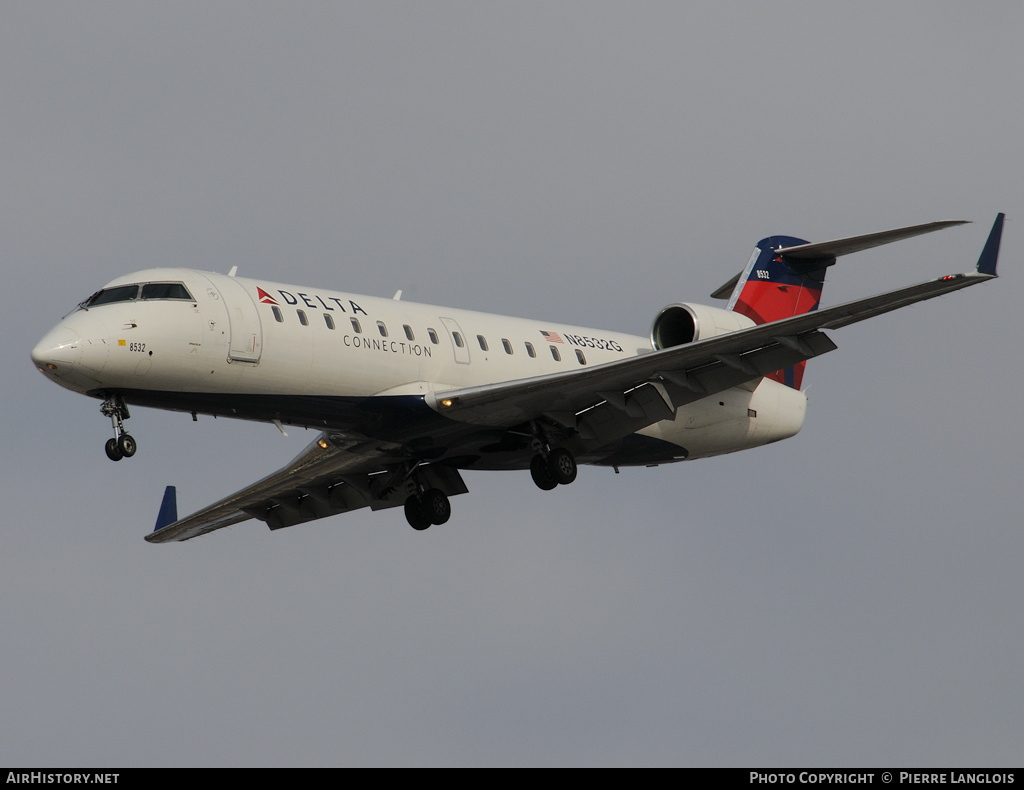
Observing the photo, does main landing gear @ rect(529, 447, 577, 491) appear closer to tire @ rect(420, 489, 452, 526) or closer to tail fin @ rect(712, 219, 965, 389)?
tire @ rect(420, 489, 452, 526)

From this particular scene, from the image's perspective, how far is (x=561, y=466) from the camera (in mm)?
25203

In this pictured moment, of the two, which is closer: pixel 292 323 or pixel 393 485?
pixel 292 323

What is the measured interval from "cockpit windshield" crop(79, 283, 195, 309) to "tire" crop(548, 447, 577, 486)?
632cm

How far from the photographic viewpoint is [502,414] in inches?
965

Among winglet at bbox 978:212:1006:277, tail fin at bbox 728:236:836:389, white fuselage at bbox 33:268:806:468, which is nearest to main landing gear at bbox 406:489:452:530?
white fuselage at bbox 33:268:806:468

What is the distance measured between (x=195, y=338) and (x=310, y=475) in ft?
18.5

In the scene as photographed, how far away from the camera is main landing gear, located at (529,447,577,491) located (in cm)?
2522

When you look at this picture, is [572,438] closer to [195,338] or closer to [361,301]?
[361,301]

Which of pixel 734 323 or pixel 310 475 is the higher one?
pixel 734 323

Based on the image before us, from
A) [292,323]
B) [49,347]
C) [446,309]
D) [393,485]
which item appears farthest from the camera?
[393,485]

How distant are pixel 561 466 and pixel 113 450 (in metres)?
7.07

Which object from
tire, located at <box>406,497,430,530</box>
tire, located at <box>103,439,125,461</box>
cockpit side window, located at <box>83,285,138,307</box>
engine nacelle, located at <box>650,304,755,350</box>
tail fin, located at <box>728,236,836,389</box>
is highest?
tail fin, located at <box>728,236,836,389</box>
